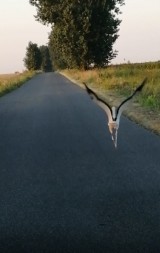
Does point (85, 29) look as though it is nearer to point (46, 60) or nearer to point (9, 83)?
point (9, 83)

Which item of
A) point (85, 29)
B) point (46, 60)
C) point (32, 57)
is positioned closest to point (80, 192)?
point (85, 29)

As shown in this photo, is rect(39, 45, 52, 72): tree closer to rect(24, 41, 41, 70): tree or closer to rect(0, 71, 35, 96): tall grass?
rect(24, 41, 41, 70): tree

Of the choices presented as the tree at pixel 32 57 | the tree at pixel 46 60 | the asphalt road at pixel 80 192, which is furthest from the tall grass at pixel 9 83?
the tree at pixel 46 60

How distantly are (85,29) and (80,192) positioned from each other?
45357 mm

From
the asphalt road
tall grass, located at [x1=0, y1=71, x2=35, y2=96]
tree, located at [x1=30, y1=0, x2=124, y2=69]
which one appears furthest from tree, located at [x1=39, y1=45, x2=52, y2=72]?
the asphalt road

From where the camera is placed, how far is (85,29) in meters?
51.0

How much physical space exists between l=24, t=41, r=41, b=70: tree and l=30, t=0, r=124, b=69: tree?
79618 mm

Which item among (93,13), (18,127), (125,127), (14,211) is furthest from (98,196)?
(93,13)

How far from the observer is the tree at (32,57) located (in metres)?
134

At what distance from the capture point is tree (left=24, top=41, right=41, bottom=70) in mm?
134375

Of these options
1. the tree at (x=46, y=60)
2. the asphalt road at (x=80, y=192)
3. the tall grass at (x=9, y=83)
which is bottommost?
the tree at (x=46, y=60)

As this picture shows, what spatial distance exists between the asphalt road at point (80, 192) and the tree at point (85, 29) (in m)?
39.6

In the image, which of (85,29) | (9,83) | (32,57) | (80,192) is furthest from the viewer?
(32,57)

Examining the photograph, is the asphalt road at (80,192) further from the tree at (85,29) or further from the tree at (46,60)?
the tree at (46,60)
